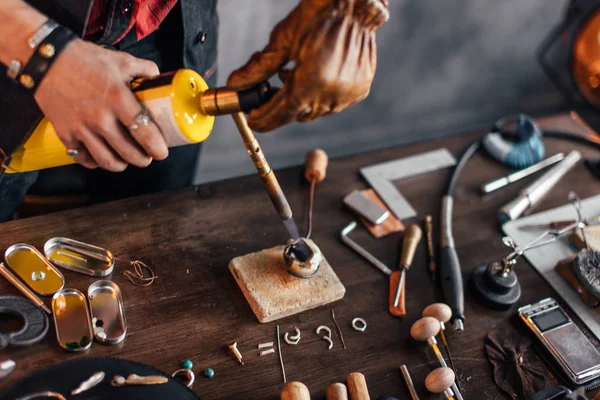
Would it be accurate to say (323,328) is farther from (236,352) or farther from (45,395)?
(45,395)

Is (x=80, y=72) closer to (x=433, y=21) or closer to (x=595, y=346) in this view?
(x=595, y=346)

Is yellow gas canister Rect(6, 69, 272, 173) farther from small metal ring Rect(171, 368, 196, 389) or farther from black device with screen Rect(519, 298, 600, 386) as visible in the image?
black device with screen Rect(519, 298, 600, 386)

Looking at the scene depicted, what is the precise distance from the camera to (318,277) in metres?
0.91

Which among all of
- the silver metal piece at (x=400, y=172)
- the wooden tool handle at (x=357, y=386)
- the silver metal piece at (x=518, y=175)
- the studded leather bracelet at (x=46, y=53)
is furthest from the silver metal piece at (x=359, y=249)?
the studded leather bracelet at (x=46, y=53)

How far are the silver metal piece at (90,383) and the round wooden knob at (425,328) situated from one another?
46 cm

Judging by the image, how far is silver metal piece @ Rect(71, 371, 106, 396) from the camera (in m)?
0.70

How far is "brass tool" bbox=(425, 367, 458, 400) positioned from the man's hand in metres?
0.50

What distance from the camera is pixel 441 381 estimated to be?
776mm

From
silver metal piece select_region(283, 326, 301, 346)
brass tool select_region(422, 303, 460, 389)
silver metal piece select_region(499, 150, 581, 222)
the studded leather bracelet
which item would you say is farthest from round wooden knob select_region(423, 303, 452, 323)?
the studded leather bracelet

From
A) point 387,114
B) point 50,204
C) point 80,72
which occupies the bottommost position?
point 387,114

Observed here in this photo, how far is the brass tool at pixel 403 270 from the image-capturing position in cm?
90

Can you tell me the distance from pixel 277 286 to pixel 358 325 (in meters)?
0.14

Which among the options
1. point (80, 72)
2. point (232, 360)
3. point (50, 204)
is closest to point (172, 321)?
point (232, 360)

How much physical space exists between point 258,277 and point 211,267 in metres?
0.08
